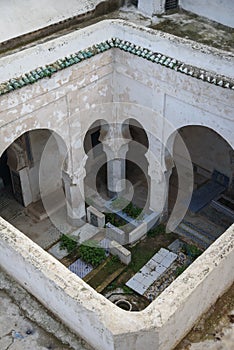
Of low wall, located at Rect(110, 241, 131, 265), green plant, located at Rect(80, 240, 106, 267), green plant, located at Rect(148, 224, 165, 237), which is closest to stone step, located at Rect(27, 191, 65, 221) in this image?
green plant, located at Rect(80, 240, 106, 267)

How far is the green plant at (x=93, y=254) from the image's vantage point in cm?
959

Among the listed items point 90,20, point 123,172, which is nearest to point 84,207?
point 123,172

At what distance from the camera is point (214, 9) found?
969cm

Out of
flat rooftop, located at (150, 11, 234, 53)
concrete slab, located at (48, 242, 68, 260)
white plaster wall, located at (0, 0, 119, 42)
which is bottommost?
concrete slab, located at (48, 242, 68, 260)

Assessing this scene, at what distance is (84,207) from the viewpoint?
35.0 feet

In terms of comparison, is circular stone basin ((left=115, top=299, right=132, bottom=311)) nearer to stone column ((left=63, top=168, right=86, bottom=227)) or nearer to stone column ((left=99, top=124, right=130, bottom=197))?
stone column ((left=63, top=168, right=86, bottom=227))

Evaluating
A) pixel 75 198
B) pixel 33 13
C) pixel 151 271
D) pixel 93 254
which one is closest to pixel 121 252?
pixel 93 254

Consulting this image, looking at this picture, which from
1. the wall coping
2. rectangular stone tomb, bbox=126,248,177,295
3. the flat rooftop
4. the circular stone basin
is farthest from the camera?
rectangular stone tomb, bbox=126,248,177,295

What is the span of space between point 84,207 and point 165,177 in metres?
1.92

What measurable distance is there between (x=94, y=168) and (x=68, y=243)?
2.51 m

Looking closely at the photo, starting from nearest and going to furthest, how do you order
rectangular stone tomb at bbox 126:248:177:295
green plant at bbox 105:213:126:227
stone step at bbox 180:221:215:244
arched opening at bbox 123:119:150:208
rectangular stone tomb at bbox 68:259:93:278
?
rectangular stone tomb at bbox 126:248:177:295 → rectangular stone tomb at bbox 68:259:93:278 → stone step at bbox 180:221:215:244 → green plant at bbox 105:213:126:227 → arched opening at bbox 123:119:150:208

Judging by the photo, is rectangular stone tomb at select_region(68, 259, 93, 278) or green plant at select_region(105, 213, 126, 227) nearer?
rectangular stone tomb at select_region(68, 259, 93, 278)

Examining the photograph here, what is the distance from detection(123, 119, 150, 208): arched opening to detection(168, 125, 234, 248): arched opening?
0.63m

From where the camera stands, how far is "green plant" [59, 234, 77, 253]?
997cm
